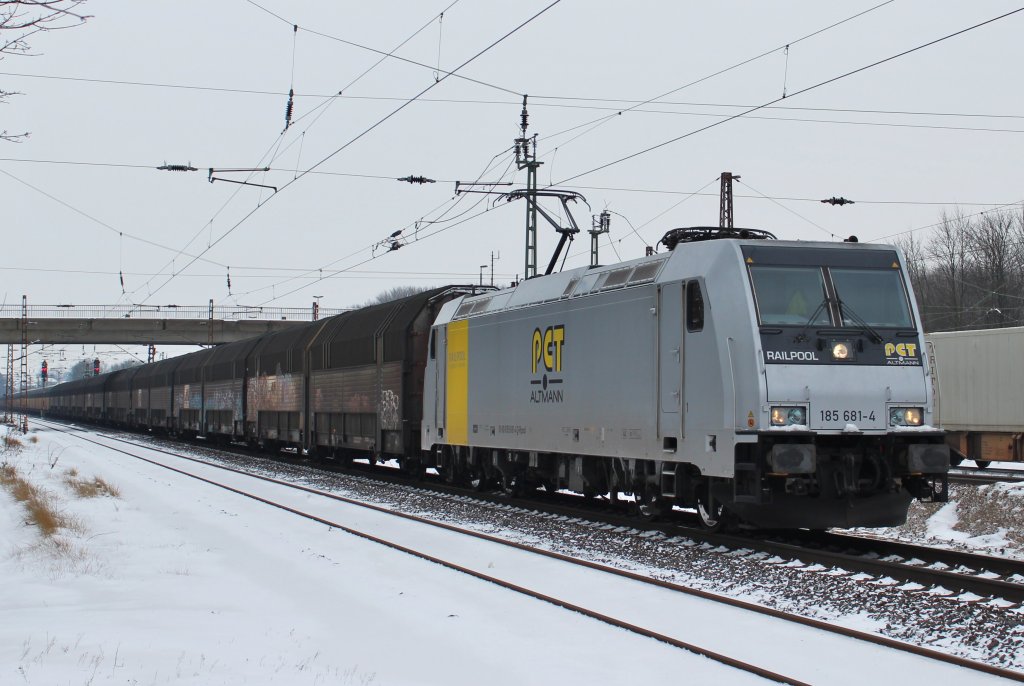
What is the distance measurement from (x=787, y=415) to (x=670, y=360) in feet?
6.55

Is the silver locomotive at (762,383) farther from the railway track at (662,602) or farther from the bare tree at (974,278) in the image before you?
the bare tree at (974,278)

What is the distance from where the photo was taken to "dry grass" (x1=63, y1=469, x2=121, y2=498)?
19917mm

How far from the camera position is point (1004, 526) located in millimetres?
14703

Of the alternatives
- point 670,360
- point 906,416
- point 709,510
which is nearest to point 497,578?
point 709,510

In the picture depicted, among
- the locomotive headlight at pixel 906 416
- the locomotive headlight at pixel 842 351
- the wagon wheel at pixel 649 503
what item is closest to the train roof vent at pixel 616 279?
the wagon wheel at pixel 649 503

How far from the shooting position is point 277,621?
869cm

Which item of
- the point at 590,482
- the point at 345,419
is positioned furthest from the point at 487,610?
the point at 345,419

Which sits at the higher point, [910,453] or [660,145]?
[660,145]

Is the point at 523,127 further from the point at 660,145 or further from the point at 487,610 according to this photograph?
the point at 487,610

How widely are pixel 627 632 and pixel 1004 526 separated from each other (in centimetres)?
881

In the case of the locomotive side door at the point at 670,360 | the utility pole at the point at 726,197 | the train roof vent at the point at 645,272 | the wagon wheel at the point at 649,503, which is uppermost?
the utility pole at the point at 726,197

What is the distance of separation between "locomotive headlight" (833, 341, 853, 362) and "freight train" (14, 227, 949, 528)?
0.05ft

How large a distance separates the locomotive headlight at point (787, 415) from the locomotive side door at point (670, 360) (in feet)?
5.06

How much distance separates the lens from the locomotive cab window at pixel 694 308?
12477 mm
